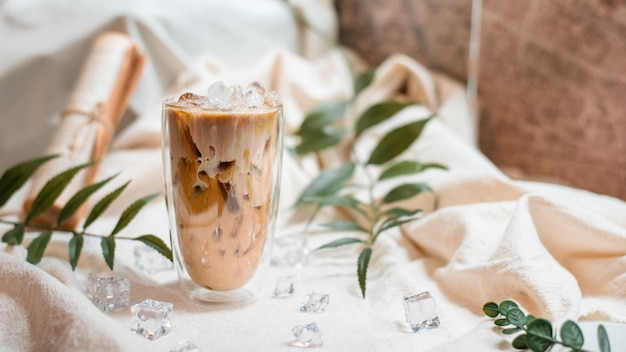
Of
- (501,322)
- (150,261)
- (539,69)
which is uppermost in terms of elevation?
(539,69)

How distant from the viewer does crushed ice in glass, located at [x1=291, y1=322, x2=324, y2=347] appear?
78 centimetres

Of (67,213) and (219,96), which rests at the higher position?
(219,96)

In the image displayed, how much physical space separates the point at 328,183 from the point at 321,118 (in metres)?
0.21

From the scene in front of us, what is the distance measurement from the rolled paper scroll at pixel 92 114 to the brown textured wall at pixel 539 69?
75 cm

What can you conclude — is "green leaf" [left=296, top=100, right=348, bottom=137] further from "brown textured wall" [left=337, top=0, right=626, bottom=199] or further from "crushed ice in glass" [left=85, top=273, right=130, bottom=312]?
"crushed ice in glass" [left=85, top=273, right=130, bottom=312]

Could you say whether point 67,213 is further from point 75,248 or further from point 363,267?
point 363,267

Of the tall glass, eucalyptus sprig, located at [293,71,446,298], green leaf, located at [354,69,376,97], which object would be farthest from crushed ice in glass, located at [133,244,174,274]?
green leaf, located at [354,69,376,97]

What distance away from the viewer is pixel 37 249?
0.96 meters

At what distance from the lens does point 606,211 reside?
1.01m

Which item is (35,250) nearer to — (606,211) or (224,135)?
(224,135)

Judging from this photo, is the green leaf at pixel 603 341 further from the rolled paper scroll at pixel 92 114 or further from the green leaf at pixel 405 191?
the rolled paper scroll at pixel 92 114

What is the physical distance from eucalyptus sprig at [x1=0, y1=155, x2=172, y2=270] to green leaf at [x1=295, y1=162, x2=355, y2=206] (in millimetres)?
340

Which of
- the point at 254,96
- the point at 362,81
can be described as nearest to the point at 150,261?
the point at 254,96

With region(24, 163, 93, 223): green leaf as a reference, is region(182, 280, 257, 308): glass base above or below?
below
